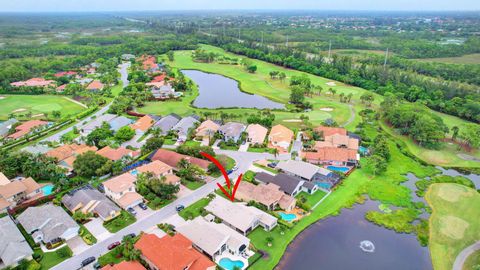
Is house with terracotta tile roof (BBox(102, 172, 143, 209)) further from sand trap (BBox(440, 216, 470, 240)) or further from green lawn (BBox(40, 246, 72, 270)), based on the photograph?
sand trap (BBox(440, 216, 470, 240))

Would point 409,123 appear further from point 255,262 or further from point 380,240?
point 255,262

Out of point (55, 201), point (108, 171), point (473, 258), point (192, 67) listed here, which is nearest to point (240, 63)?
point (192, 67)

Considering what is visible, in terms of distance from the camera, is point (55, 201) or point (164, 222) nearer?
point (164, 222)

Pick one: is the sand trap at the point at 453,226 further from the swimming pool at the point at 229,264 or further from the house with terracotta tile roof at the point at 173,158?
the house with terracotta tile roof at the point at 173,158

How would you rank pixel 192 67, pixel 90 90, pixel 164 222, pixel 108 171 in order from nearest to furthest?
pixel 164 222, pixel 108 171, pixel 90 90, pixel 192 67

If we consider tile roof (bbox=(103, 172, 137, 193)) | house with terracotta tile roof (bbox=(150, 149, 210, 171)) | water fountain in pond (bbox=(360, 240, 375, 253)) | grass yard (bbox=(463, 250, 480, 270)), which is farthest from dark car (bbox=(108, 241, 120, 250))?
grass yard (bbox=(463, 250, 480, 270))

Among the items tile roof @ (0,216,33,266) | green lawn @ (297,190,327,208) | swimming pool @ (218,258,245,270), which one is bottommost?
swimming pool @ (218,258,245,270)
